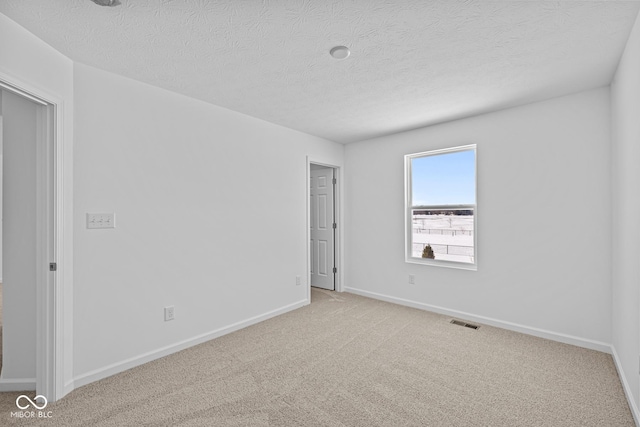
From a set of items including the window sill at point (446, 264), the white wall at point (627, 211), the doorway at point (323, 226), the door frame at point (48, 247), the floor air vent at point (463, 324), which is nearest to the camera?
the white wall at point (627, 211)

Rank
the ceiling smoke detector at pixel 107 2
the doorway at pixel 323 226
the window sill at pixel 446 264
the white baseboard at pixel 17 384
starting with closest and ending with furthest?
the ceiling smoke detector at pixel 107 2, the white baseboard at pixel 17 384, the window sill at pixel 446 264, the doorway at pixel 323 226

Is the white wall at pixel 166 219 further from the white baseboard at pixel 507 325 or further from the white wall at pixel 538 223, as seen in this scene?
the white wall at pixel 538 223

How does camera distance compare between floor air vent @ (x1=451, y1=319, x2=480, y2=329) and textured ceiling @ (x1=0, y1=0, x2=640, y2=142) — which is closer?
textured ceiling @ (x1=0, y1=0, x2=640, y2=142)

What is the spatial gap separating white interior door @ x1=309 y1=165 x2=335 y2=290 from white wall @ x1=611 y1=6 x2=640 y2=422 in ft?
10.8

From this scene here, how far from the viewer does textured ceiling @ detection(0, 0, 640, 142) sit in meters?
1.67

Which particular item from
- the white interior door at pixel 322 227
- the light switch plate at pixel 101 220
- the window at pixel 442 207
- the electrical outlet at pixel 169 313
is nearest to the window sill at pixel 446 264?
the window at pixel 442 207

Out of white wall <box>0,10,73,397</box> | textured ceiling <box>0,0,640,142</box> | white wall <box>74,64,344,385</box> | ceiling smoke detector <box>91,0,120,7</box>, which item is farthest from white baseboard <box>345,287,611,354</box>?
ceiling smoke detector <box>91,0,120,7</box>

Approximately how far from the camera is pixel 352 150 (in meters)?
4.71

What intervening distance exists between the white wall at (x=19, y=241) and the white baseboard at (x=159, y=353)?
1.06ft

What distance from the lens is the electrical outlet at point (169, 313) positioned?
2713 millimetres

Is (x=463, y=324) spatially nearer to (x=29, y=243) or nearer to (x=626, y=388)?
(x=626, y=388)

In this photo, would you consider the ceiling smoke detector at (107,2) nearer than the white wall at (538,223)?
Yes

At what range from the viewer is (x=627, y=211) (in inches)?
82.4

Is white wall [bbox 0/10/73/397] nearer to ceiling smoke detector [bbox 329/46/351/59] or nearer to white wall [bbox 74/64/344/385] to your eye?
white wall [bbox 74/64/344/385]
